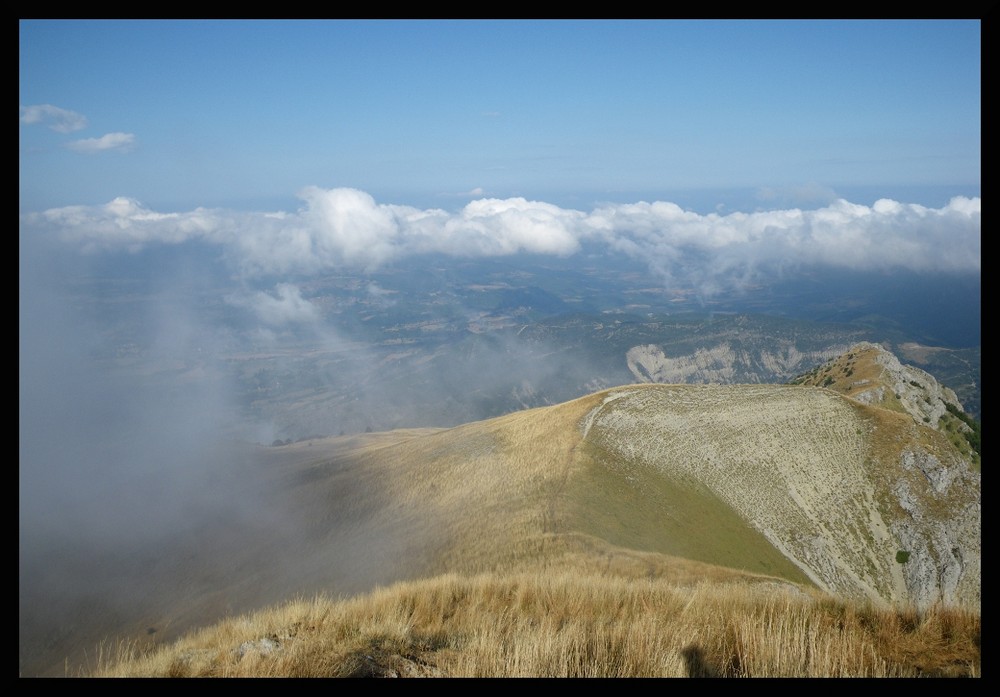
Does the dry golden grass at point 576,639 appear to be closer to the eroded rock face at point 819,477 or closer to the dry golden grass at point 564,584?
the dry golden grass at point 564,584

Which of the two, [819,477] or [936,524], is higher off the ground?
[819,477]

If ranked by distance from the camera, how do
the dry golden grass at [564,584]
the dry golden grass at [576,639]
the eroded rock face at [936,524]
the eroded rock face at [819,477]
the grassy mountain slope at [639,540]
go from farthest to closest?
the eroded rock face at [936,524] → the eroded rock face at [819,477] → the grassy mountain slope at [639,540] → the dry golden grass at [564,584] → the dry golden grass at [576,639]

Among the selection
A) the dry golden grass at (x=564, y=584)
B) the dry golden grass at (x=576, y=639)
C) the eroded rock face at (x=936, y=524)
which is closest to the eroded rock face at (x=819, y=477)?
the eroded rock face at (x=936, y=524)

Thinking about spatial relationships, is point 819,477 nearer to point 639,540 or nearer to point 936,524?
point 936,524

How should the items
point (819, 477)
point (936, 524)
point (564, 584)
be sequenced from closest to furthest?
point (564, 584) < point (936, 524) < point (819, 477)

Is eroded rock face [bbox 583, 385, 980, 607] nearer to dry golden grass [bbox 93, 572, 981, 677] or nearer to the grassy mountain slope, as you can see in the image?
the grassy mountain slope

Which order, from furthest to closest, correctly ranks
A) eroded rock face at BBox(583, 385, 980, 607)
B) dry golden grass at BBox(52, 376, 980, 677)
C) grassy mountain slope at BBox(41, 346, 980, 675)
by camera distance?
eroded rock face at BBox(583, 385, 980, 607), grassy mountain slope at BBox(41, 346, 980, 675), dry golden grass at BBox(52, 376, 980, 677)

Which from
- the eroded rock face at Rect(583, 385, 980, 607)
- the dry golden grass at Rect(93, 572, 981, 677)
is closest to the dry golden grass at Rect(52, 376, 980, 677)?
the dry golden grass at Rect(93, 572, 981, 677)

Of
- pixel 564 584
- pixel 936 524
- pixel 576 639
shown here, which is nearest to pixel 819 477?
pixel 936 524
